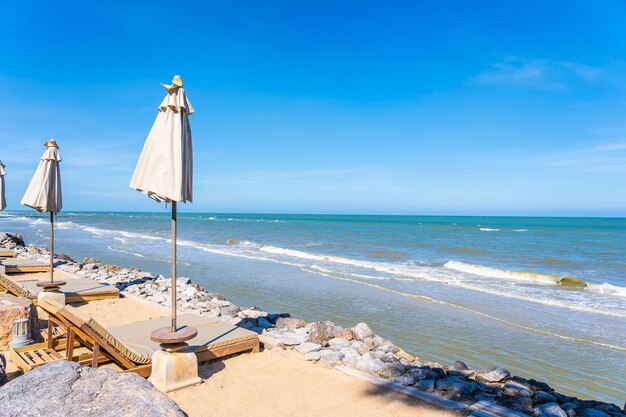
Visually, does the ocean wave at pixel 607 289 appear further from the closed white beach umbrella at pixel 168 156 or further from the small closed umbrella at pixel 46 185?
the small closed umbrella at pixel 46 185

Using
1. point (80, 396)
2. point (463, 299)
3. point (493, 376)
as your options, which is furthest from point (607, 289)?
point (80, 396)

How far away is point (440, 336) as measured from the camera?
333 inches

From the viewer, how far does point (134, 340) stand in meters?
5.36

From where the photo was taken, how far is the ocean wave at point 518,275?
1614 centimetres

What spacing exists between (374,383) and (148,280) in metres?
8.94

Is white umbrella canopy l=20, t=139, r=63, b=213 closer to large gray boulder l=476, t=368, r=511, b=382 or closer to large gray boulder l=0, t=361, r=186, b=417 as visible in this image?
large gray boulder l=0, t=361, r=186, b=417

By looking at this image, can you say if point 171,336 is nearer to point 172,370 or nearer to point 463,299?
point 172,370

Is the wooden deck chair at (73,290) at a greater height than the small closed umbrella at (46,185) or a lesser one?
lesser

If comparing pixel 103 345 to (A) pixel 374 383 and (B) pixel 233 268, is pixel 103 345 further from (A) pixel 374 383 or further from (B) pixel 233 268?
(B) pixel 233 268

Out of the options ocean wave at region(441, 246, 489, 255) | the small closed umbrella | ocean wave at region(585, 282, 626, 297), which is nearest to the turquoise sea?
ocean wave at region(585, 282, 626, 297)

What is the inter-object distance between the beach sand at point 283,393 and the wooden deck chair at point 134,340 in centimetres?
21

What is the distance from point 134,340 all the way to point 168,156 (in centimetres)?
262

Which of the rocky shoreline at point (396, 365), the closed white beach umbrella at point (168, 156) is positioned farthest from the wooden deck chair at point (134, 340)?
the rocky shoreline at point (396, 365)

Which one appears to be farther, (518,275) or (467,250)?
(467,250)
